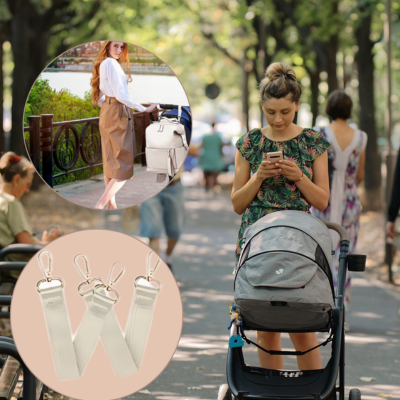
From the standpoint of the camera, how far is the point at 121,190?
11.0 feet

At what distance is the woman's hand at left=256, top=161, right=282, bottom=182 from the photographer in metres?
3.66

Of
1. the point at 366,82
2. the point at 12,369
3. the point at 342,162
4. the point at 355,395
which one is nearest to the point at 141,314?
the point at 12,369

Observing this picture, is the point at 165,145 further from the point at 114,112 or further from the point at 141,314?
the point at 141,314

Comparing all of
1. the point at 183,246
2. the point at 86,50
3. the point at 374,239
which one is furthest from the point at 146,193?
the point at 374,239

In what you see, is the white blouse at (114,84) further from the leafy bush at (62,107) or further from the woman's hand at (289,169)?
the woman's hand at (289,169)

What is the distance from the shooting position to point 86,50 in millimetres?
3307

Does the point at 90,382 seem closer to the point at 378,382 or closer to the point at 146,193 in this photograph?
the point at 146,193

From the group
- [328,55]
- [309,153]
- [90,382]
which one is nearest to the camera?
[90,382]

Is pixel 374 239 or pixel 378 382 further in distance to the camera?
pixel 374 239

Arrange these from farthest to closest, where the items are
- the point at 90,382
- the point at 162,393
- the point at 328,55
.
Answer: the point at 328,55 → the point at 162,393 → the point at 90,382

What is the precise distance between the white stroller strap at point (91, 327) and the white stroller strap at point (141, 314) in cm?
11

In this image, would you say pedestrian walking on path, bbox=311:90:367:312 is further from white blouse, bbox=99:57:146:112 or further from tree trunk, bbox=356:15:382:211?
tree trunk, bbox=356:15:382:211

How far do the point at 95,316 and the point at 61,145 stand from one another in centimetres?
75

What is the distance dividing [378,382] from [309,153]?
2214mm
